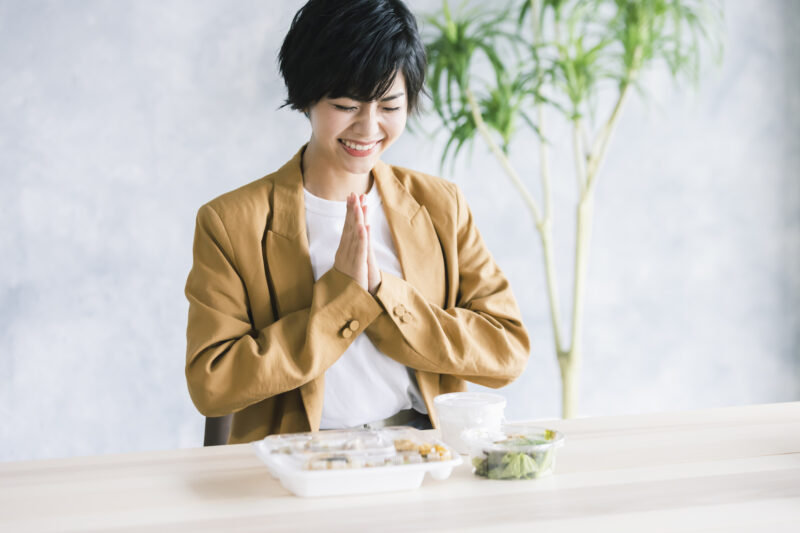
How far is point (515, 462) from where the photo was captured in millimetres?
1142

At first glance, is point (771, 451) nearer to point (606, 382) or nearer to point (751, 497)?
point (751, 497)

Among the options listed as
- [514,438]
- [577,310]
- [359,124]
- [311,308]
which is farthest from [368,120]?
[577,310]

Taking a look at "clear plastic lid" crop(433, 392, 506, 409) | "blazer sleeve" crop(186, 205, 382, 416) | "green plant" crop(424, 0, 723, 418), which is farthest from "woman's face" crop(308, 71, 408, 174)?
"green plant" crop(424, 0, 723, 418)

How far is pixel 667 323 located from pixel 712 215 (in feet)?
1.73

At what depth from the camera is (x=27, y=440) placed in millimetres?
3037

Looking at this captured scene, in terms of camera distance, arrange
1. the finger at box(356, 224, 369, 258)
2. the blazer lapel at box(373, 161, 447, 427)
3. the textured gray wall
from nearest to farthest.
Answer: the finger at box(356, 224, 369, 258) → the blazer lapel at box(373, 161, 447, 427) → the textured gray wall

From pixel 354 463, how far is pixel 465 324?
54 cm

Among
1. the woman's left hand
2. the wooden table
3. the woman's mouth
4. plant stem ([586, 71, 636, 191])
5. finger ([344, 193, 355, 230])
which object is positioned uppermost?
plant stem ([586, 71, 636, 191])

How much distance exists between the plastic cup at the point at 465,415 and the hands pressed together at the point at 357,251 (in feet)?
0.90

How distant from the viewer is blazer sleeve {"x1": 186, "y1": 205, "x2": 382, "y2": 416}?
1422 millimetres

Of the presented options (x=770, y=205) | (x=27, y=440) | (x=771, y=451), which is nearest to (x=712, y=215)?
(x=770, y=205)

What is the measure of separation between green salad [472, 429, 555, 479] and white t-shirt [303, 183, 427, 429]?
0.42 m

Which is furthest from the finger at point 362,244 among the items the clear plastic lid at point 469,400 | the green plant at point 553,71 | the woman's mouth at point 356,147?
the green plant at point 553,71

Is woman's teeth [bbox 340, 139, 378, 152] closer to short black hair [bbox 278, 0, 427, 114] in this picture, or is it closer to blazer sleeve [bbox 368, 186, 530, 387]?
short black hair [bbox 278, 0, 427, 114]
